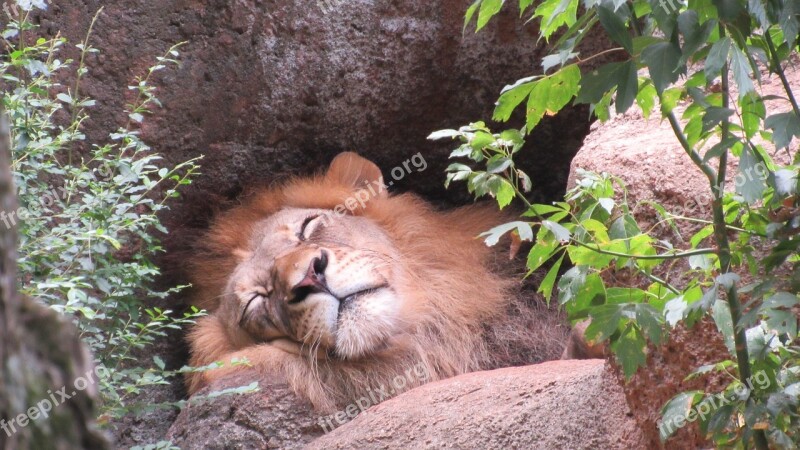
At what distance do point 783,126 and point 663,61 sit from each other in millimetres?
310

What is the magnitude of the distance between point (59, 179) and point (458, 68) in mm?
1722

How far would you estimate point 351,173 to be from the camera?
443 centimetres

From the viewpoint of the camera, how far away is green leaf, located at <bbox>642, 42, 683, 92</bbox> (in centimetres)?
195

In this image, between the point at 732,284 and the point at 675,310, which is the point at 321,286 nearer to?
the point at 675,310

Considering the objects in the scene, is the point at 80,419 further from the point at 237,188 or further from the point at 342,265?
the point at 237,188

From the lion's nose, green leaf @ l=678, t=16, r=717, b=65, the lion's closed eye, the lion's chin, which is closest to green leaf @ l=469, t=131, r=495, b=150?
green leaf @ l=678, t=16, r=717, b=65

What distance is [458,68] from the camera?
441cm

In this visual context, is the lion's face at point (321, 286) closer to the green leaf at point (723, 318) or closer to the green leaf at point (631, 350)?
the green leaf at point (631, 350)

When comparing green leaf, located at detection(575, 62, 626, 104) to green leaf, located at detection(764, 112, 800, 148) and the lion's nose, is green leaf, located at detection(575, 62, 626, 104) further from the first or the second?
the lion's nose

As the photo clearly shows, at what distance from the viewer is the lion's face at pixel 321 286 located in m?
3.74

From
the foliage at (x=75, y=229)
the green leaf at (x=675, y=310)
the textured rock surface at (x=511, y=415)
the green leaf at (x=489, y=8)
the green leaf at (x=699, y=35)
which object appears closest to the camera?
the green leaf at (x=699, y=35)

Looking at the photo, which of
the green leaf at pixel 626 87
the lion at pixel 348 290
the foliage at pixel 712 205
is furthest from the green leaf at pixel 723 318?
the lion at pixel 348 290

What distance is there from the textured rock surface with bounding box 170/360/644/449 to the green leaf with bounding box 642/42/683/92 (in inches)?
46.8

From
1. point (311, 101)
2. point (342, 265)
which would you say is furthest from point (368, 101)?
point (342, 265)
